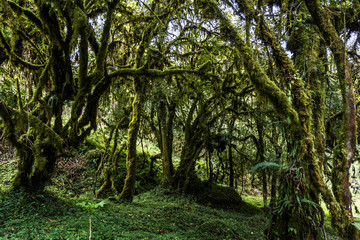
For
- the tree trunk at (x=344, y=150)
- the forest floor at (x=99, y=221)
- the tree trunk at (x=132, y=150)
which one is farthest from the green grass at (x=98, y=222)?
the tree trunk at (x=344, y=150)

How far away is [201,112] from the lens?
7812 mm

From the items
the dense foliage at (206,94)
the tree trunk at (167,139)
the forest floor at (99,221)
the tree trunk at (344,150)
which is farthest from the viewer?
the tree trunk at (167,139)

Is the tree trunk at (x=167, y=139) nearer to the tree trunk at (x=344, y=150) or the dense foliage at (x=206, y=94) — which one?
the dense foliage at (x=206, y=94)

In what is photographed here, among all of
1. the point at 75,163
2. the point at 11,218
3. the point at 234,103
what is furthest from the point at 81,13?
the point at 75,163

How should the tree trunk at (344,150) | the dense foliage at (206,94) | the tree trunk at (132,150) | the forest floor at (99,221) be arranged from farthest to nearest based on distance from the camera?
the tree trunk at (132,150)
the forest floor at (99,221)
the dense foliage at (206,94)
the tree trunk at (344,150)

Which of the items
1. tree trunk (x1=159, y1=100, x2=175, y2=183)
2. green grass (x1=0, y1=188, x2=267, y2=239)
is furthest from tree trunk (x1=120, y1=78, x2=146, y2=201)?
tree trunk (x1=159, y1=100, x2=175, y2=183)

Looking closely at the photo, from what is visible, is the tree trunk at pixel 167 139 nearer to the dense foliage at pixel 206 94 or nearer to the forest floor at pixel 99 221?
the dense foliage at pixel 206 94

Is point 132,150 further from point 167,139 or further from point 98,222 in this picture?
point 167,139

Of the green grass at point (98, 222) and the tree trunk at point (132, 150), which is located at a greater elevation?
the tree trunk at point (132, 150)

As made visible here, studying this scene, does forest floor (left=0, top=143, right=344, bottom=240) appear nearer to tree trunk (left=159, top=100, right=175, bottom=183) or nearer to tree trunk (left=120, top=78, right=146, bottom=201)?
tree trunk (left=120, top=78, right=146, bottom=201)

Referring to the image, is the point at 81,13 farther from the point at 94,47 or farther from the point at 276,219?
the point at 276,219

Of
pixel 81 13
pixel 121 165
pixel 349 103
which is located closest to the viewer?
pixel 349 103

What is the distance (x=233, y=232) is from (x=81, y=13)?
17.4ft

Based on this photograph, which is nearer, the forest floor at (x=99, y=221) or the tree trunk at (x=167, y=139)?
the forest floor at (x=99, y=221)
